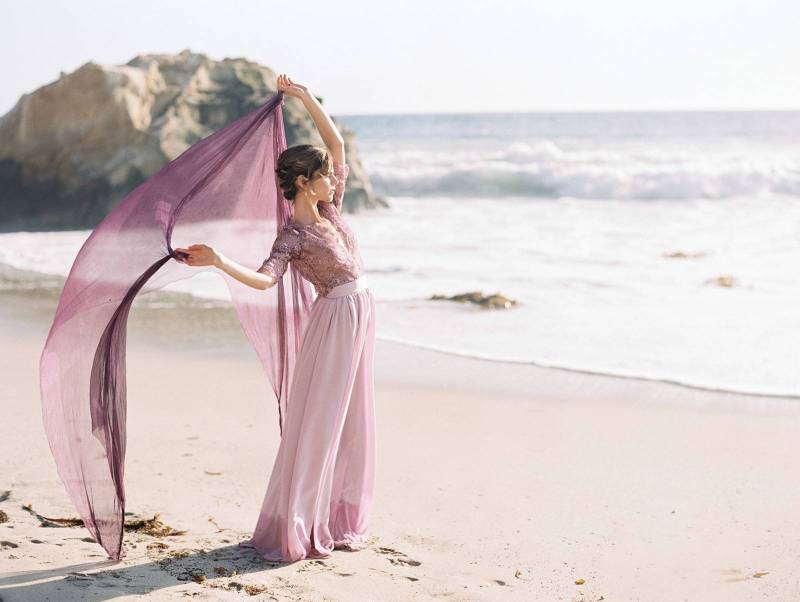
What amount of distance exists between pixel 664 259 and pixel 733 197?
42.1 ft

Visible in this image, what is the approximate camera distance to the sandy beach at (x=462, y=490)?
4129 millimetres

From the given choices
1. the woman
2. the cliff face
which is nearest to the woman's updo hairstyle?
the woman

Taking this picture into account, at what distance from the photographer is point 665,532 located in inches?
189

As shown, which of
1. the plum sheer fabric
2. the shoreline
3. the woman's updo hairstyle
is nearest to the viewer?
the plum sheer fabric

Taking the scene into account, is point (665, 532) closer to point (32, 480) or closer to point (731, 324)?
point (32, 480)

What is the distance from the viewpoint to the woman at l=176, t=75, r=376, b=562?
4246 millimetres

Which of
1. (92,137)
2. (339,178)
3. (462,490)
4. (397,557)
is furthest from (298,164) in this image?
(92,137)

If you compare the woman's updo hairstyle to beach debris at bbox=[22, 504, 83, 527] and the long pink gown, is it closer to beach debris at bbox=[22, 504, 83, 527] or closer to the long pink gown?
the long pink gown

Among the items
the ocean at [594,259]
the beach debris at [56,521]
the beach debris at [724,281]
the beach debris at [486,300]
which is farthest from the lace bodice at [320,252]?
the beach debris at [724,281]

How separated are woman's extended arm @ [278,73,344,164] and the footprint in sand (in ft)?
5.73

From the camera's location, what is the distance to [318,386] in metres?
4.29

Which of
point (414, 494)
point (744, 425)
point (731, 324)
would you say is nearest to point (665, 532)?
point (414, 494)

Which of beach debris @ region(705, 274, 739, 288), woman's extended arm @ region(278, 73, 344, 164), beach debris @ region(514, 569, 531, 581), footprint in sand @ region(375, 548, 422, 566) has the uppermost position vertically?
woman's extended arm @ region(278, 73, 344, 164)

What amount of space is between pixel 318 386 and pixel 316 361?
107mm
